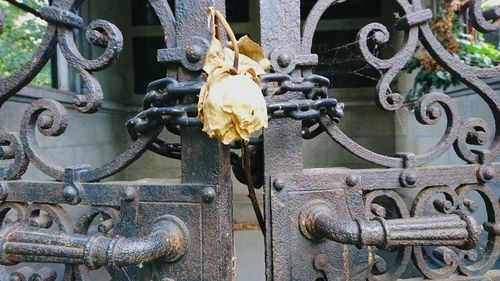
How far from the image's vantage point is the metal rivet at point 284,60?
0.71 m

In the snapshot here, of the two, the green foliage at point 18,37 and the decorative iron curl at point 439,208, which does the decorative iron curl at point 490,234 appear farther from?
the green foliage at point 18,37

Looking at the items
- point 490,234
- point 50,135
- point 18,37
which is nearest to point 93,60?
point 50,135

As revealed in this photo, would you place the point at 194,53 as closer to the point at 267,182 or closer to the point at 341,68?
the point at 267,182

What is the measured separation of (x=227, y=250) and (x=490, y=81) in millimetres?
1525

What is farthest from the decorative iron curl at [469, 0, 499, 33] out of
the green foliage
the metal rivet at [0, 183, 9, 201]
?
the green foliage

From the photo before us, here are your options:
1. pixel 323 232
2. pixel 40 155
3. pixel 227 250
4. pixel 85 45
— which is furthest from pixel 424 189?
pixel 85 45

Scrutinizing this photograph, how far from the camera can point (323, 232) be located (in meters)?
0.68

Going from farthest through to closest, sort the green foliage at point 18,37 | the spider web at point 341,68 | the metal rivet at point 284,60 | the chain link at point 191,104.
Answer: the spider web at point 341,68 < the green foliage at point 18,37 < the metal rivet at point 284,60 < the chain link at point 191,104

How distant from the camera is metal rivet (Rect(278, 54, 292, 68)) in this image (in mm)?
712

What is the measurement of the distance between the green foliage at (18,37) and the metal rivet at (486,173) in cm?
237

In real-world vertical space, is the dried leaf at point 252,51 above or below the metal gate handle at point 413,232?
above

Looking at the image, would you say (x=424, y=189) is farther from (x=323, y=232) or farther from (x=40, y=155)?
(x=40, y=155)

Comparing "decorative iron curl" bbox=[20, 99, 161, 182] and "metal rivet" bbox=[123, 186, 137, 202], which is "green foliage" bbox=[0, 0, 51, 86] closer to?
"decorative iron curl" bbox=[20, 99, 161, 182]

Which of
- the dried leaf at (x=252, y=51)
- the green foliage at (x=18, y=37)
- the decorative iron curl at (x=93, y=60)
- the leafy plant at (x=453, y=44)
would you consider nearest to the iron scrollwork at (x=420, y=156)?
the dried leaf at (x=252, y=51)
